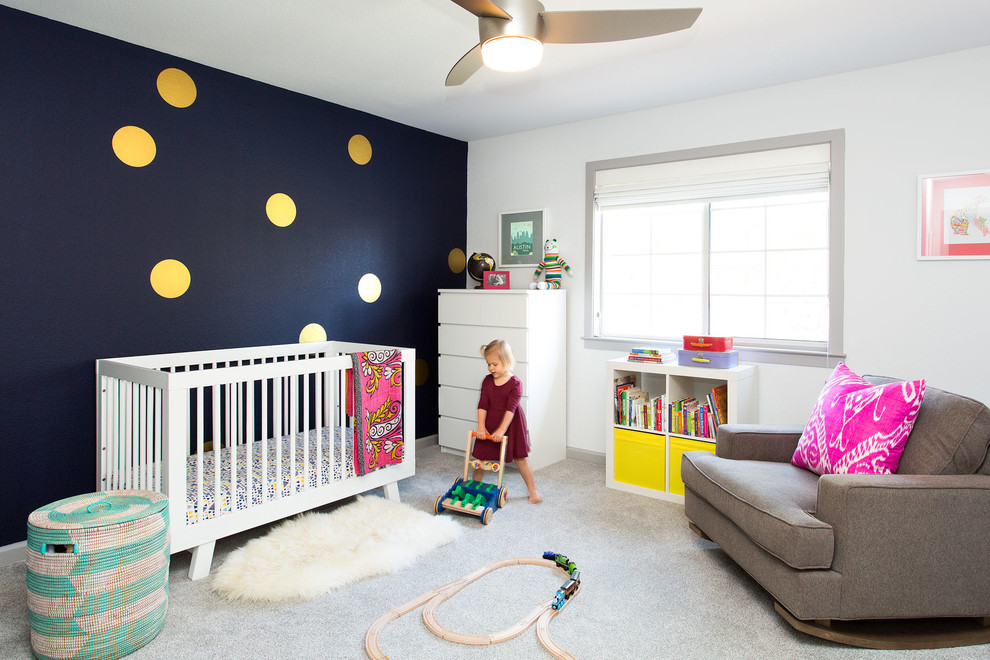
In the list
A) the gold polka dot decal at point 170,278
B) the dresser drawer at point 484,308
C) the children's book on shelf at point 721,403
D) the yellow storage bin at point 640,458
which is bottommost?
the yellow storage bin at point 640,458

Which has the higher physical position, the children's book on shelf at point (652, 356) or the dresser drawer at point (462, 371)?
the children's book on shelf at point (652, 356)

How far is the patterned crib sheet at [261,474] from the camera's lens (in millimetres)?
2436

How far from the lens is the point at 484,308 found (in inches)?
155

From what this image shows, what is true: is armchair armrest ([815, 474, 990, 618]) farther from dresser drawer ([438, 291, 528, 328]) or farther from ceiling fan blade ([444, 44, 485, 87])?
dresser drawer ([438, 291, 528, 328])

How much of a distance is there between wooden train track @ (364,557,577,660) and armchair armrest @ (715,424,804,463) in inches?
43.4

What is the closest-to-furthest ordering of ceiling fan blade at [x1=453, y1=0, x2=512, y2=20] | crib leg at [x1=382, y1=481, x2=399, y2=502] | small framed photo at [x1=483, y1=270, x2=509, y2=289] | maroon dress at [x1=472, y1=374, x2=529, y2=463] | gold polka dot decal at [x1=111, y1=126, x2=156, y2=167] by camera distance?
1. ceiling fan blade at [x1=453, y1=0, x2=512, y2=20]
2. gold polka dot decal at [x1=111, y1=126, x2=156, y2=167]
3. crib leg at [x1=382, y1=481, x2=399, y2=502]
4. maroon dress at [x1=472, y1=374, x2=529, y2=463]
5. small framed photo at [x1=483, y1=270, x2=509, y2=289]

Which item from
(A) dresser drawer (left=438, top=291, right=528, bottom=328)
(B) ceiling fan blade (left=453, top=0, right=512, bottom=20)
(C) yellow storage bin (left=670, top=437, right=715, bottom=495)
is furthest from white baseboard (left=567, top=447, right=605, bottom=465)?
(B) ceiling fan blade (left=453, top=0, right=512, bottom=20)

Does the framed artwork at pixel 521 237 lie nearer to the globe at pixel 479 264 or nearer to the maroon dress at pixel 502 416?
the globe at pixel 479 264

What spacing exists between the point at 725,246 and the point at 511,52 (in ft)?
6.94

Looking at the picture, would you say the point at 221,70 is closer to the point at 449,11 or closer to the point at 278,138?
the point at 278,138

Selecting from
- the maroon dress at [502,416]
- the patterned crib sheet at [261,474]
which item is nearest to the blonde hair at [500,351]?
the maroon dress at [502,416]

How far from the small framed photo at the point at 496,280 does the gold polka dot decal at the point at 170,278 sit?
191 cm

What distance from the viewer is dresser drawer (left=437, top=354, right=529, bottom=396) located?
400 cm

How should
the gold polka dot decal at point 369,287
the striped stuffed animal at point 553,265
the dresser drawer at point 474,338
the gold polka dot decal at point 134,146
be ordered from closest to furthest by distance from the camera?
the gold polka dot decal at point 134,146 → the dresser drawer at point 474,338 → the gold polka dot decal at point 369,287 → the striped stuffed animal at point 553,265
